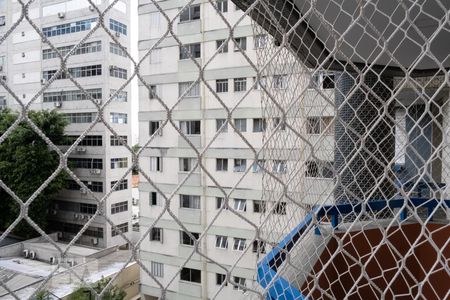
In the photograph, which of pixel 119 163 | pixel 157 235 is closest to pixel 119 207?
pixel 119 163

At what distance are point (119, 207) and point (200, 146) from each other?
2.26 metres

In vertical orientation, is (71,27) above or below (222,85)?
above

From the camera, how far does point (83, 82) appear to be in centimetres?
454

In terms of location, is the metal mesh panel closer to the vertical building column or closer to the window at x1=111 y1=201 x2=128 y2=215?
the vertical building column

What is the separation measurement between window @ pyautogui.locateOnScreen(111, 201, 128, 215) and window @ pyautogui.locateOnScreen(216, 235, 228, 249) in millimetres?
2045

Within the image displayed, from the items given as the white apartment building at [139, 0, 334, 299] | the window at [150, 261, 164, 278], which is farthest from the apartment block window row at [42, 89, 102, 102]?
the window at [150, 261, 164, 278]

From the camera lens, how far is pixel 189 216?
3883 mm

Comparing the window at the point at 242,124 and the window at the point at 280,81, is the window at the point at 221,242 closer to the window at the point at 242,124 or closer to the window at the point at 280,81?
the window at the point at 242,124

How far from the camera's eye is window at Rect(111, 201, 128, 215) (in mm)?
5156

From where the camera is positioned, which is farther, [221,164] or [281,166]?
[221,164]

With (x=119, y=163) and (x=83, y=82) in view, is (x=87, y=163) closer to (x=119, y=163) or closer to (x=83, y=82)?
(x=119, y=163)

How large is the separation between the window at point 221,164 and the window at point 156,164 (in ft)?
2.28

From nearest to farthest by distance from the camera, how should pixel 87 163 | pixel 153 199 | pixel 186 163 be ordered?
pixel 186 163 < pixel 153 199 < pixel 87 163

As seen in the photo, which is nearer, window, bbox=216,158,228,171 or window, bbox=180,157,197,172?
window, bbox=216,158,228,171
